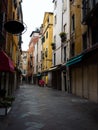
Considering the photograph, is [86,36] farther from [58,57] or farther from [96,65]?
[58,57]

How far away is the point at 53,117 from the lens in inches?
414

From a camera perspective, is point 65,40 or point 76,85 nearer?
point 76,85

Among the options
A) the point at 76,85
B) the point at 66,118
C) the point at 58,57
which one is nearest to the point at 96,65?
the point at 76,85

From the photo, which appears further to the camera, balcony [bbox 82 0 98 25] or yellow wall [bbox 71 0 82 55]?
yellow wall [bbox 71 0 82 55]

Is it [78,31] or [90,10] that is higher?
A: [90,10]

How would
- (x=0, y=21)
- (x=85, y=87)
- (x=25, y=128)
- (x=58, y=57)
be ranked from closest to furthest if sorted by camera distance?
(x=25, y=128)
(x=0, y=21)
(x=85, y=87)
(x=58, y=57)

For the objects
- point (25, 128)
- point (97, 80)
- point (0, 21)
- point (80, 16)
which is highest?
point (80, 16)

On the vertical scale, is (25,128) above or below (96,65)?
below

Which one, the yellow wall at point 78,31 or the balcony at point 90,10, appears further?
the yellow wall at point 78,31

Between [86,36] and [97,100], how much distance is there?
6.25 meters

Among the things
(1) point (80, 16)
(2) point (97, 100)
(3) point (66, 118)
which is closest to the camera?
(3) point (66, 118)

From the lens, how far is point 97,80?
17312 millimetres

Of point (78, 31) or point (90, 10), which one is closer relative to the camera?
point (90, 10)

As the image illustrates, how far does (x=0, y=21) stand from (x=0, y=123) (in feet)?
22.1
